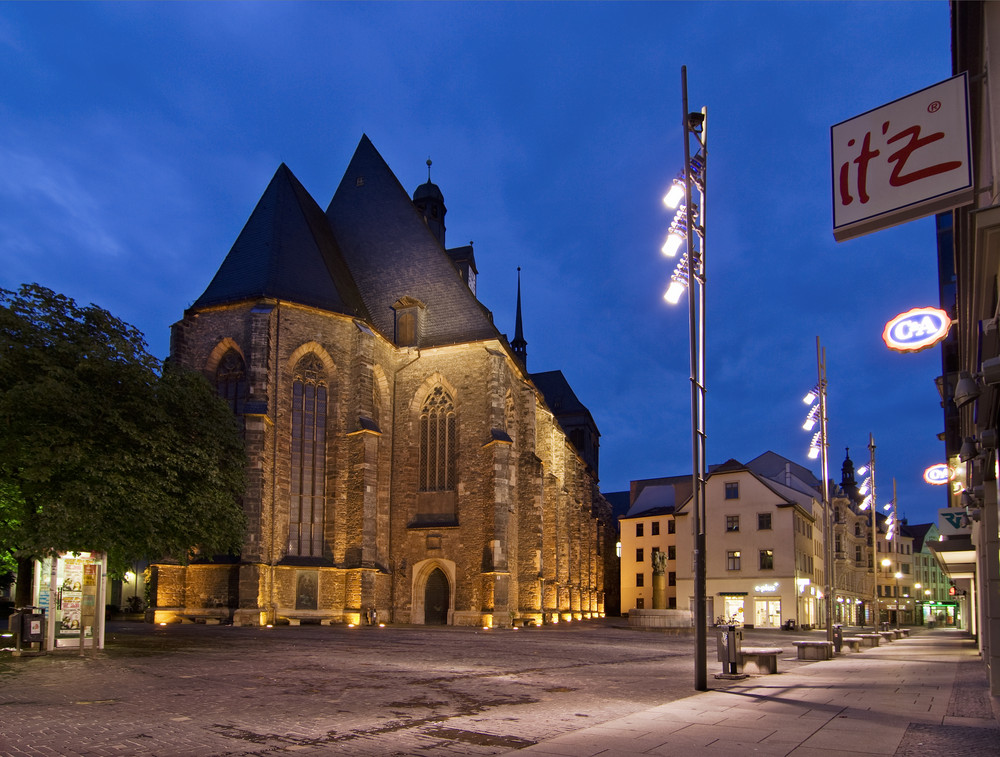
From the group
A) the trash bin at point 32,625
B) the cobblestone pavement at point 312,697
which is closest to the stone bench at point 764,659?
the cobblestone pavement at point 312,697

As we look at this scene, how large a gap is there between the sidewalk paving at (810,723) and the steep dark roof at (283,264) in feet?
88.1

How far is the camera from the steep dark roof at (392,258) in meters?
40.0

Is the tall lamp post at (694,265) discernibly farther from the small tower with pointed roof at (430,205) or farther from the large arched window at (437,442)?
the small tower with pointed roof at (430,205)

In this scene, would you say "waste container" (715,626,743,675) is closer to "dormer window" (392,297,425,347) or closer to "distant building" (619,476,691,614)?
"dormer window" (392,297,425,347)

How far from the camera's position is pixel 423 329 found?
4038 centimetres

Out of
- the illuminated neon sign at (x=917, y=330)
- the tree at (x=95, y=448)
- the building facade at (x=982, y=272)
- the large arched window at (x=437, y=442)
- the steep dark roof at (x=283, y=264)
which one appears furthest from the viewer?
the large arched window at (x=437, y=442)

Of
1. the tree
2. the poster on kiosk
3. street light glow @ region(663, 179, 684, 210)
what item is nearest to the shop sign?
street light glow @ region(663, 179, 684, 210)

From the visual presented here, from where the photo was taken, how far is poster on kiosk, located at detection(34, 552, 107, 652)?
1841 centimetres

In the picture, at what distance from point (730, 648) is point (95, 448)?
48.1ft

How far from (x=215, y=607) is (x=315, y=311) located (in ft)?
42.0

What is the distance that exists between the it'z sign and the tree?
1686cm

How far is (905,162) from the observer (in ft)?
18.5

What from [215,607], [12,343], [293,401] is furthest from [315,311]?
[12,343]

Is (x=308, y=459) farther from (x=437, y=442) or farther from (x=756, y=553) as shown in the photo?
(x=756, y=553)
